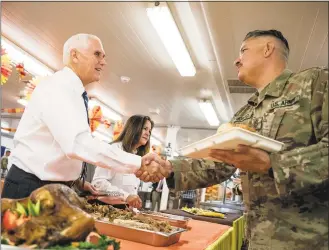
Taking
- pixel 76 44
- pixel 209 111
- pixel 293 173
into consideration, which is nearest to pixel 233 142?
pixel 293 173

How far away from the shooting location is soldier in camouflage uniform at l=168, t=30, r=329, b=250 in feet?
3.38

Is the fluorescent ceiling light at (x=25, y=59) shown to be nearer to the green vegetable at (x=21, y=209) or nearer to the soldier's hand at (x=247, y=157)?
the green vegetable at (x=21, y=209)

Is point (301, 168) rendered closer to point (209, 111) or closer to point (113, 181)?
point (113, 181)

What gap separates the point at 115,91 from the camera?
7398mm

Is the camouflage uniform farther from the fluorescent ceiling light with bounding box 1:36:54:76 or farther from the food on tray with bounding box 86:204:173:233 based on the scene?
the fluorescent ceiling light with bounding box 1:36:54:76

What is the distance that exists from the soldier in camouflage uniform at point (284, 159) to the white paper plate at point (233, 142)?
Result: 0.03 meters

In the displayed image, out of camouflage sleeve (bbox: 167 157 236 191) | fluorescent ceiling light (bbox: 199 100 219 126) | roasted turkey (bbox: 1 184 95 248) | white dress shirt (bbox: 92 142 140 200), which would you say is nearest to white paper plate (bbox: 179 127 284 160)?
roasted turkey (bbox: 1 184 95 248)

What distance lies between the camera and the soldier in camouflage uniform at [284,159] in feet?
3.38

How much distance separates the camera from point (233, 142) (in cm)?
99

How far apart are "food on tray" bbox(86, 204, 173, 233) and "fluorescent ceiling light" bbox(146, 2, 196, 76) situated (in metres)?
2.44

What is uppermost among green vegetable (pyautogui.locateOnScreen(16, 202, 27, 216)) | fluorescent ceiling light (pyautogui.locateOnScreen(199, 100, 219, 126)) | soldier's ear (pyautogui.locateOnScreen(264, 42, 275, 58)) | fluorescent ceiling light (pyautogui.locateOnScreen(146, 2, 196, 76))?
fluorescent ceiling light (pyautogui.locateOnScreen(199, 100, 219, 126))

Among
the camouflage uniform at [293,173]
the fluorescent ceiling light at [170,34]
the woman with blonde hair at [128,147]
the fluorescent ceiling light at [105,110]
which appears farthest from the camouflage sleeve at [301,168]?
the fluorescent ceiling light at [105,110]

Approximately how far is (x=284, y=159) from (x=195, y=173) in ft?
2.16

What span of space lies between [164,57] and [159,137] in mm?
8785
